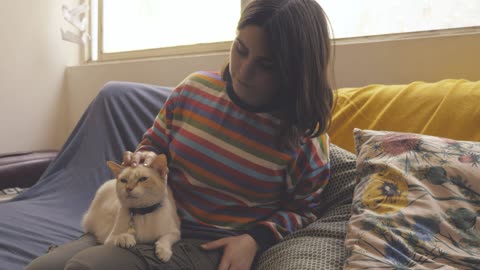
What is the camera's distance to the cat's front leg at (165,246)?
0.69m

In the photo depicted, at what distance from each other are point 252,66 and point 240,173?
0.24 m

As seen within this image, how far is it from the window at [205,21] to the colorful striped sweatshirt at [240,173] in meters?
0.77

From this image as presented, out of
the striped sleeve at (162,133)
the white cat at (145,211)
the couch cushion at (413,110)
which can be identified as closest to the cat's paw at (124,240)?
the white cat at (145,211)

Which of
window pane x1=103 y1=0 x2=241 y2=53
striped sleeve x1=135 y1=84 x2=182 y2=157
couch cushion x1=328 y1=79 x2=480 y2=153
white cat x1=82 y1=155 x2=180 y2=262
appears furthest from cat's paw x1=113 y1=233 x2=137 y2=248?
window pane x1=103 y1=0 x2=241 y2=53

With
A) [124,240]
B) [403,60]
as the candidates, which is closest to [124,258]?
[124,240]

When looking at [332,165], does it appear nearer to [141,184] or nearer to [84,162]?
[141,184]

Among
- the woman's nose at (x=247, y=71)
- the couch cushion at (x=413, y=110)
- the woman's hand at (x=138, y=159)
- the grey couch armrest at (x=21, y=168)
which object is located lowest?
the grey couch armrest at (x=21, y=168)

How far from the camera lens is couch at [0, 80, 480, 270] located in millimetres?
740

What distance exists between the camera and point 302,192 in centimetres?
88

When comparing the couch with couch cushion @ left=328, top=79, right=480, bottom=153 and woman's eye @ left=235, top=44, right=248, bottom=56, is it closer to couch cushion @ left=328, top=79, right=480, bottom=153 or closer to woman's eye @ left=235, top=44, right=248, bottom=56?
couch cushion @ left=328, top=79, right=480, bottom=153

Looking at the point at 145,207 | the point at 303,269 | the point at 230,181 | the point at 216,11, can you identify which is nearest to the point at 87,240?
the point at 145,207

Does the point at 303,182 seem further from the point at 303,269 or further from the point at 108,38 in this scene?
the point at 108,38

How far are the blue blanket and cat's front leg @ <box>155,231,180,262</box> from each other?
0.47 m

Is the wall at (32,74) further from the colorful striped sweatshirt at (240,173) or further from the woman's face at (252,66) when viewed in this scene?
the woman's face at (252,66)
